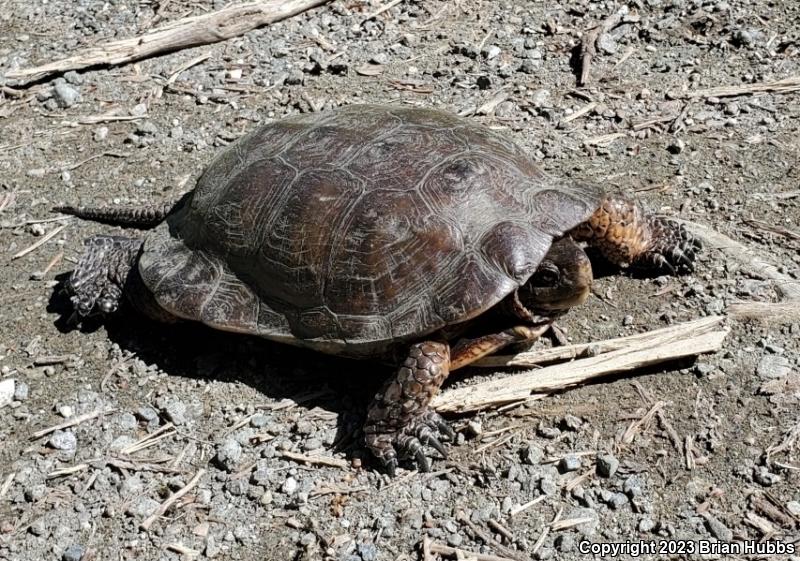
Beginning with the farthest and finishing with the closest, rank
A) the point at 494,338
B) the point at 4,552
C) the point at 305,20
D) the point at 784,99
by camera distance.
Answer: the point at 305,20
the point at 784,99
the point at 494,338
the point at 4,552

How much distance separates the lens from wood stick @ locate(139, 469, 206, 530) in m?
4.07

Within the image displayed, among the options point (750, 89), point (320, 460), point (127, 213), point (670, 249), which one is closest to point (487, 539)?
point (320, 460)

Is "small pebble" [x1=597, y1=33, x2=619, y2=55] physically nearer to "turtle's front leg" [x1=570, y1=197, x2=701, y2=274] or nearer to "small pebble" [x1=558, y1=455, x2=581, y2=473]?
"turtle's front leg" [x1=570, y1=197, x2=701, y2=274]

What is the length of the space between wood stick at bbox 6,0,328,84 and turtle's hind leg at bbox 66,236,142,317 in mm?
2732

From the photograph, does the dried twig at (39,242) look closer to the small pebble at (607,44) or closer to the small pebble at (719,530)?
the small pebble at (607,44)

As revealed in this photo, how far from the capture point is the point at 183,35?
24.3 feet

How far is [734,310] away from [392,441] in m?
2.20

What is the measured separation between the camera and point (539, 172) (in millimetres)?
4695

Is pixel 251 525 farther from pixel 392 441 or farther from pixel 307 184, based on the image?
pixel 307 184

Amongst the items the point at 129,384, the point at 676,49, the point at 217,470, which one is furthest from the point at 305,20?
Answer: the point at 217,470

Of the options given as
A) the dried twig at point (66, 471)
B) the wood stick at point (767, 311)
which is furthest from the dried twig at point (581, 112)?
the dried twig at point (66, 471)

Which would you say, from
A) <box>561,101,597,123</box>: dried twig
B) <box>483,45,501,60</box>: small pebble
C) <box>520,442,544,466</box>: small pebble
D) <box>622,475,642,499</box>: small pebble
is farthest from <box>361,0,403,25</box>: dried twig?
<box>622,475,642,499</box>: small pebble

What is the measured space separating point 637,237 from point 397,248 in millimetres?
1668

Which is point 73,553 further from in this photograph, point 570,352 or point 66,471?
point 570,352
